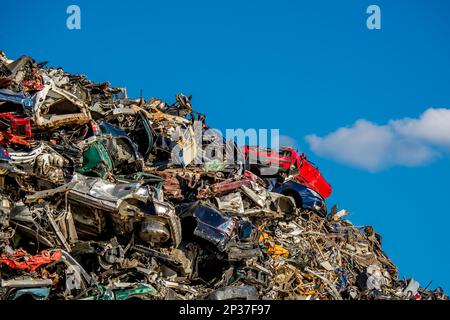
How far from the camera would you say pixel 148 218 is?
12320mm

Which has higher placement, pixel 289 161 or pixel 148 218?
pixel 289 161

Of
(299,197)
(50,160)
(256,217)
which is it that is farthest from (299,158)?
(50,160)

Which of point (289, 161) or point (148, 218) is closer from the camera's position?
point (148, 218)

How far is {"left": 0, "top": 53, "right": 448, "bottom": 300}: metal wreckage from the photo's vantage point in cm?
1135

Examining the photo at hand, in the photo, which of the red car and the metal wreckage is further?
the red car

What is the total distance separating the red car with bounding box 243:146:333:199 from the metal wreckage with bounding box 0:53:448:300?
4 cm

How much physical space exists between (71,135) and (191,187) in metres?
3.33

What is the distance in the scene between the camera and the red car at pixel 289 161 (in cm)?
1935

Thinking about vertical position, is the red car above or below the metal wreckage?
above

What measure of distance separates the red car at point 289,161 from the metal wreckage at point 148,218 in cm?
4

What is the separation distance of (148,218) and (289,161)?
829cm
